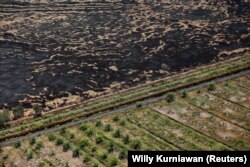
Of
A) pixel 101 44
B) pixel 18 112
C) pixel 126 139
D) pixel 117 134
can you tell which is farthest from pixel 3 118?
pixel 101 44

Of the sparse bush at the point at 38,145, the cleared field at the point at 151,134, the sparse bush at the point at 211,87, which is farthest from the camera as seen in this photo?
the sparse bush at the point at 211,87

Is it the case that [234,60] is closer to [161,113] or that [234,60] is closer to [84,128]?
[161,113]

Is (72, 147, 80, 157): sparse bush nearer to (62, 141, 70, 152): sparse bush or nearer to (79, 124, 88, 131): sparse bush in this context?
(62, 141, 70, 152): sparse bush

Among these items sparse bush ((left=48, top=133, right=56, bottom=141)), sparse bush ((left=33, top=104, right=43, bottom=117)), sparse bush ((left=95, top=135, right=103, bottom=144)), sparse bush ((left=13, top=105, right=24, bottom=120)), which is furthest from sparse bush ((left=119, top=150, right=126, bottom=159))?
sparse bush ((left=13, top=105, right=24, bottom=120))

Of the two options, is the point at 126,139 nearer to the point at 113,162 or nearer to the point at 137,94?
the point at 113,162

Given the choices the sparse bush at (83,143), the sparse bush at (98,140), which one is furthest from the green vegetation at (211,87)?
the sparse bush at (83,143)

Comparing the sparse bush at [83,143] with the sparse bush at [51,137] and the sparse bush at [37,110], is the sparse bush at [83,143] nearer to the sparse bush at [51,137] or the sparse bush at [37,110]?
the sparse bush at [51,137]

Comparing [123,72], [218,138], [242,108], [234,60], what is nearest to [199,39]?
[234,60]
